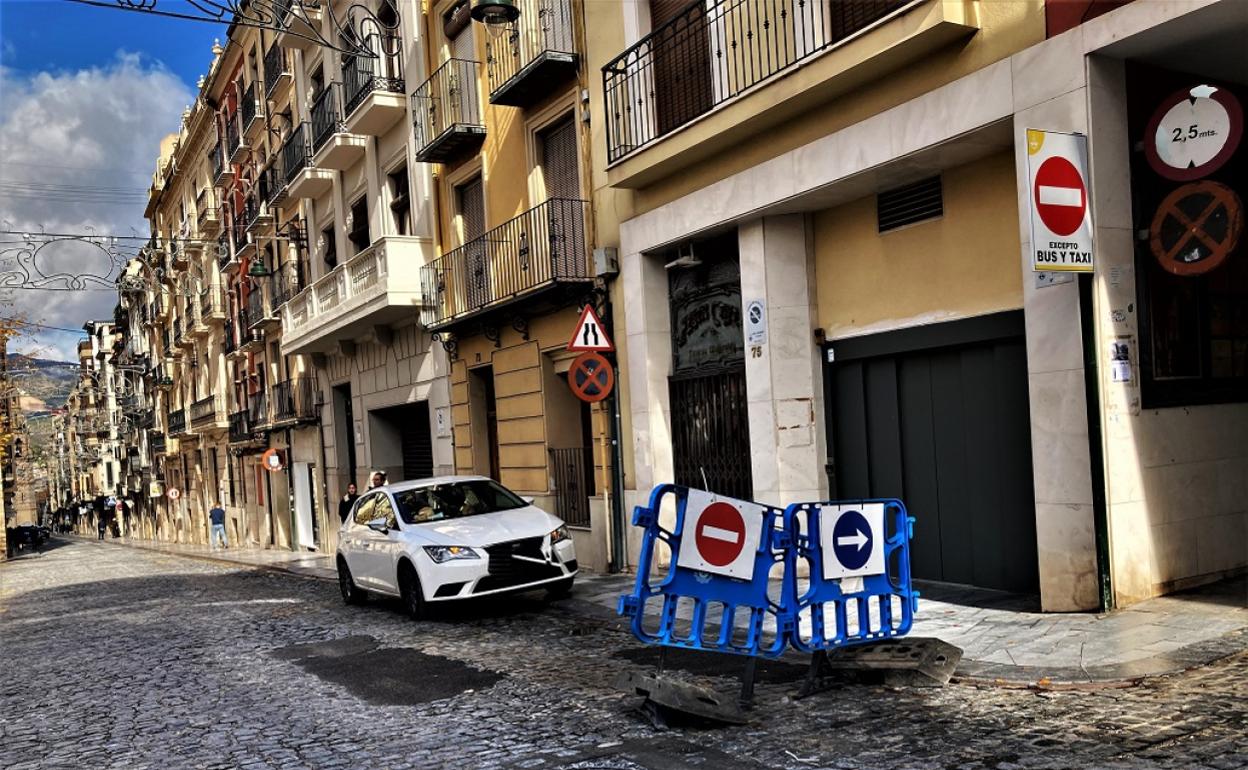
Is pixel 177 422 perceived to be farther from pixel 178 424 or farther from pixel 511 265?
pixel 511 265

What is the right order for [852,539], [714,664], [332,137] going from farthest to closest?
[332,137] → [714,664] → [852,539]

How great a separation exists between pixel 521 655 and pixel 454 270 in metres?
10.8

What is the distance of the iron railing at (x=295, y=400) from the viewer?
28500 millimetres

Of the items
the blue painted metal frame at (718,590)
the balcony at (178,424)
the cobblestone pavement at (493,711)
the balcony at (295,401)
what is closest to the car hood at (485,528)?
the cobblestone pavement at (493,711)

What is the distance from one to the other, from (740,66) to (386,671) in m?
7.44

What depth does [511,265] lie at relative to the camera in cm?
1645

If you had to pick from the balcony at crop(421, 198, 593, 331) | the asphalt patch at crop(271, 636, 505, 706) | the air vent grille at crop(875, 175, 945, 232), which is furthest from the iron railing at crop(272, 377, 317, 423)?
the air vent grille at crop(875, 175, 945, 232)

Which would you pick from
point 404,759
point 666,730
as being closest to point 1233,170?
point 666,730

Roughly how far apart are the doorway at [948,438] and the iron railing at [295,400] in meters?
20.1

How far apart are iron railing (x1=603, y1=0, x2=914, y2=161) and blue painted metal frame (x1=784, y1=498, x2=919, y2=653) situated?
5089 mm

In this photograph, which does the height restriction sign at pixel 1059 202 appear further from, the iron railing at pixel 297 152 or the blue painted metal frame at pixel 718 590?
the iron railing at pixel 297 152

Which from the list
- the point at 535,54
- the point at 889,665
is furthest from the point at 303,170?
the point at 889,665

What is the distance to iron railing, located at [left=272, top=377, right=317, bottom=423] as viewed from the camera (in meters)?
28.5

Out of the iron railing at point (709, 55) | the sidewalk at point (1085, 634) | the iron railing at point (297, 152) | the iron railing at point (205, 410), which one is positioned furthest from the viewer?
the iron railing at point (205, 410)
